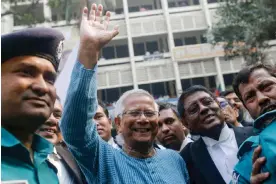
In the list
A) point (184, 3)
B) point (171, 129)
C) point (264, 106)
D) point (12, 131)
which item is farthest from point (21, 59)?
point (184, 3)

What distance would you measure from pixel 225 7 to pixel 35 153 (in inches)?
458

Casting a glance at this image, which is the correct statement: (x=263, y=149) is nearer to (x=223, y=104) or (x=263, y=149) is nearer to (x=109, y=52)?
(x=223, y=104)

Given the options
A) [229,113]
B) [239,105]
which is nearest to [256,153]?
[229,113]

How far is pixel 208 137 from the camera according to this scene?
2.41 m

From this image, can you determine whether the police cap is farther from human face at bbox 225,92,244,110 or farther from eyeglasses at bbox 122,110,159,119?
human face at bbox 225,92,244,110

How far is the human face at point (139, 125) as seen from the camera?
1918mm

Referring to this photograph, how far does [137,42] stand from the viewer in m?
21.6

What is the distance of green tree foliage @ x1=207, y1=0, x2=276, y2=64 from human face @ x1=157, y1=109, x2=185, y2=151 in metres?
7.69

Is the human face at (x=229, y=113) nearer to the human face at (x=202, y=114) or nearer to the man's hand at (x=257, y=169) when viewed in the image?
the human face at (x=202, y=114)

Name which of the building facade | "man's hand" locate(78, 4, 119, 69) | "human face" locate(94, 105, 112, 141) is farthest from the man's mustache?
the building facade

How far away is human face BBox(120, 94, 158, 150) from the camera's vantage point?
1.92 metres

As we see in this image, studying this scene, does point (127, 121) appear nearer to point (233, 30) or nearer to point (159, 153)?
point (159, 153)

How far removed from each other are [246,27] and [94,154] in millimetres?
10218

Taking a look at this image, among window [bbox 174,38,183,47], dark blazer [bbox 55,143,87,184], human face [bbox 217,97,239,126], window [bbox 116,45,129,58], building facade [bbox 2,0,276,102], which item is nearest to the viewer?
dark blazer [bbox 55,143,87,184]
